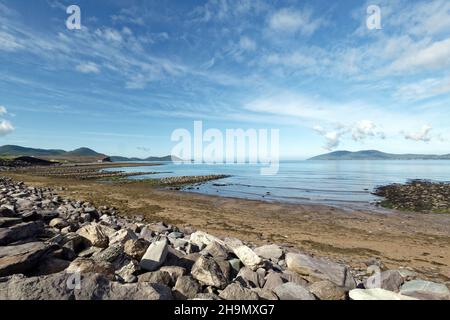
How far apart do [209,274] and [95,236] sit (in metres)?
3.45

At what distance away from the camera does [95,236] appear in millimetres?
6371

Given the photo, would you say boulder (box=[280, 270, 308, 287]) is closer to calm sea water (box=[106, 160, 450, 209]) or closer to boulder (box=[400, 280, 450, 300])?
boulder (box=[400, 280, 450, 300])

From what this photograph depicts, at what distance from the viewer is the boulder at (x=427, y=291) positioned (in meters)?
4.80

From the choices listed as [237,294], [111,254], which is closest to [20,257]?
[111,254]

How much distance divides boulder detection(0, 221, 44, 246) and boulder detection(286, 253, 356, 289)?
6974 mm

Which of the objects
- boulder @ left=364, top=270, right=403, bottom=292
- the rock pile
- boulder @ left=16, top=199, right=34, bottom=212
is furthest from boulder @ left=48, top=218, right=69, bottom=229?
the rock pile

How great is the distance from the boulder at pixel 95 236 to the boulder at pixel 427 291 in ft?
23.9

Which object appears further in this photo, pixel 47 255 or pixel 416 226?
pixel 416 226

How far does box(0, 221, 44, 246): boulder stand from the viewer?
18.2ft

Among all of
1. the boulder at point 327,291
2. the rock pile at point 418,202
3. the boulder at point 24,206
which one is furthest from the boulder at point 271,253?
the rock pile at point 418,202
